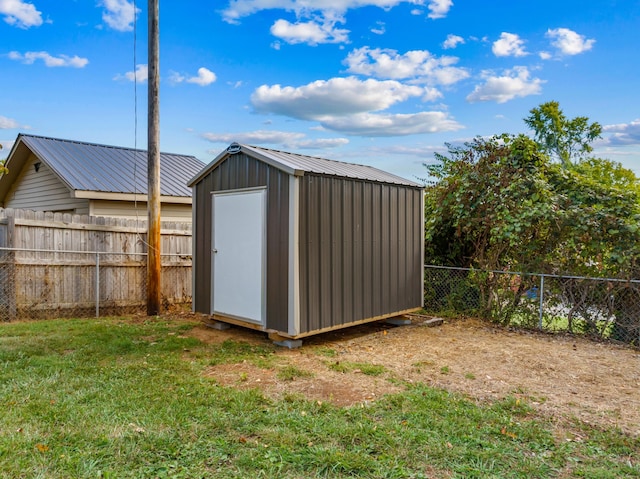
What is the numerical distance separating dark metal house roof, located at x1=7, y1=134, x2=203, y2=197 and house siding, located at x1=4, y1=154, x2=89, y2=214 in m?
0.43

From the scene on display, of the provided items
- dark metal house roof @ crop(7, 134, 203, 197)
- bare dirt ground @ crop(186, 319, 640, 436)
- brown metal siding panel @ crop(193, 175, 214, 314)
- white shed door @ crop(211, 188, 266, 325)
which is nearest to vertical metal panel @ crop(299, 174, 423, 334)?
bare dirt ground @ crop(186, 319, 640, 436)

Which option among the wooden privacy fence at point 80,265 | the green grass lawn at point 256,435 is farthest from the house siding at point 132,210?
the green grass lawn at point 256,435

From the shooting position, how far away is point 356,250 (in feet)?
Answer: 19.0

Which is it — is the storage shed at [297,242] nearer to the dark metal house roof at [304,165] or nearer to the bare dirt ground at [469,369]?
the dark metal house roof at [304,165]

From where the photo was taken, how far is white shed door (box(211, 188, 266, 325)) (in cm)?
545

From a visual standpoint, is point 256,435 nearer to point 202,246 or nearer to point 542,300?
point 202,246

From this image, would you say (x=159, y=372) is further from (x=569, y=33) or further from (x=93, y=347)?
(x=569, y=33)

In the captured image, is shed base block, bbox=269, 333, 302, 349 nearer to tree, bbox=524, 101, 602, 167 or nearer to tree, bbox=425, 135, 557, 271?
tree, bbox=425, 135, 557, 271

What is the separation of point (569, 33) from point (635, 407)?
32.1 ft

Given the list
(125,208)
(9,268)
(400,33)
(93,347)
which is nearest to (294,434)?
(93,347)

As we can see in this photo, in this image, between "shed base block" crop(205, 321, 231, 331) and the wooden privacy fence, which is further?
the wooden privacy fence

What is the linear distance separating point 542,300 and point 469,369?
8.63 feet

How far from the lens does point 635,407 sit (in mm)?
3445

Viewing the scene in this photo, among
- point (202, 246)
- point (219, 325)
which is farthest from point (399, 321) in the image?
point (202, 246)
